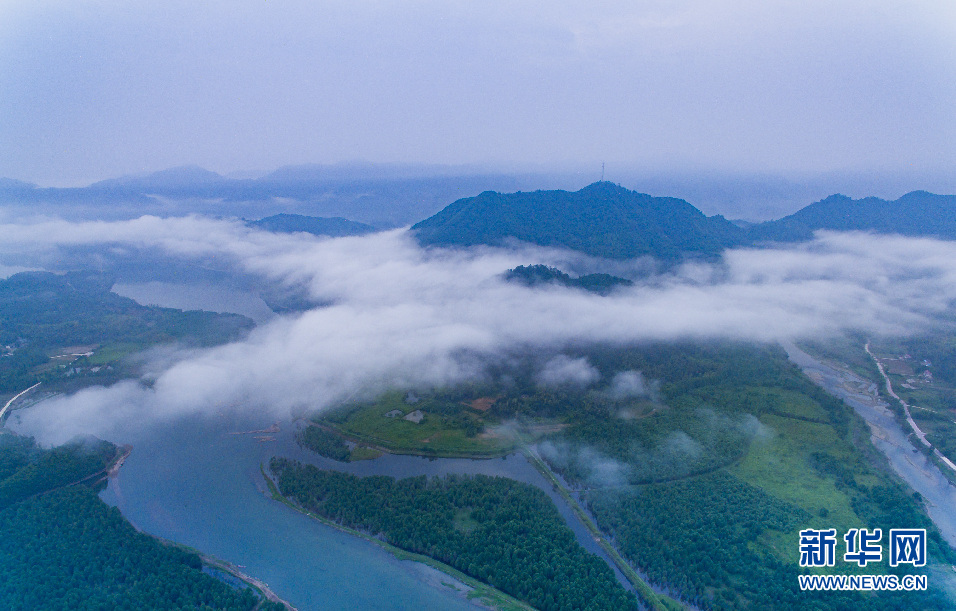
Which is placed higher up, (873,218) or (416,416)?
(873,218)

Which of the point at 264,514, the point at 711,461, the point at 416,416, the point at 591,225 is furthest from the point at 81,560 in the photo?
the point at 591,225

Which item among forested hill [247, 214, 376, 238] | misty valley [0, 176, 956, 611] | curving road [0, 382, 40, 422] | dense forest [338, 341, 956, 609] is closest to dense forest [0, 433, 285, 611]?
misty valley [0, 176, 956, 611]

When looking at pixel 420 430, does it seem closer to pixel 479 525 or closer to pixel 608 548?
pixel 479 525

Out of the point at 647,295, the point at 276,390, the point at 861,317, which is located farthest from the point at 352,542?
A: the point at 861,317

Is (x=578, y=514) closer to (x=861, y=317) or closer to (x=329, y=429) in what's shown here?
(x=329, y=429)

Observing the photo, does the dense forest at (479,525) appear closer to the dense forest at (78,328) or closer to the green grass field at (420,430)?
the green grass field at (420,430)

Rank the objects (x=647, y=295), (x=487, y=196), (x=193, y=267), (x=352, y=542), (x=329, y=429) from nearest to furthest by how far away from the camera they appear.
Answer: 1. (x=352, y=542)
2. (x=329, y=429)
3. (x=647, y=295)
4. (x=487, y=196)
5. (x=193, y=267)

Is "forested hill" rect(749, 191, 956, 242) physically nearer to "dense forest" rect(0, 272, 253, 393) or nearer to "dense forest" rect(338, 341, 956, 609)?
"dense forest" rect(338, 341, 956, 609)
